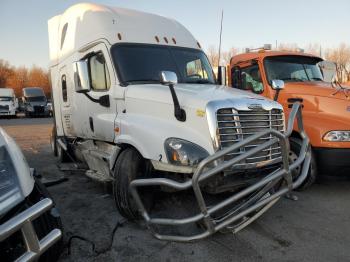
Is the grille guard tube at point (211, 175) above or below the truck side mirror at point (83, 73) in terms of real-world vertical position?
below

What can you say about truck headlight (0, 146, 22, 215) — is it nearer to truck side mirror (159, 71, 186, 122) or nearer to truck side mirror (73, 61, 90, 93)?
truck side mirror (159, 71, 186, 122)

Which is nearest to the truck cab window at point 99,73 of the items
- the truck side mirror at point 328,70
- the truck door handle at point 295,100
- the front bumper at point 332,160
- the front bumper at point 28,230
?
the front bumper at point 28,230

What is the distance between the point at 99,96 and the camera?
5.27 meters

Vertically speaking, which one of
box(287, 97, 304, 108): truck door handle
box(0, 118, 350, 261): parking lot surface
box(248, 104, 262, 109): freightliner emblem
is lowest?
box(0, 118, 350, 261): parking lot surface

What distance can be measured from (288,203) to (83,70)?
136 inches

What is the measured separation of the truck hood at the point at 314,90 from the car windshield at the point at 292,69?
0.38 metres

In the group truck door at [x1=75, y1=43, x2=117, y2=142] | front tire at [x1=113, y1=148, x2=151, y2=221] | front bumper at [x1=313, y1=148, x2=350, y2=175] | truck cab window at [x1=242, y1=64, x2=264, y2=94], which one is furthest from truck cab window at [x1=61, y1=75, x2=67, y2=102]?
front bumper at [x1=313, y1=148, x2=350, y2=175]

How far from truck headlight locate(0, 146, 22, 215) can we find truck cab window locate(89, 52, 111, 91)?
8.33 feet

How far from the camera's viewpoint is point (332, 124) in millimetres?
5473

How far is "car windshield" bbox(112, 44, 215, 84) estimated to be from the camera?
4910 mm

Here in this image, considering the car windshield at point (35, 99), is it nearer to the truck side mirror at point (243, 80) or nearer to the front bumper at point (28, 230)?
the truck side mirror at point (243, 80)

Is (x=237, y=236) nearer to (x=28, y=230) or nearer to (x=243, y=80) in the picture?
(x=28, y=230)

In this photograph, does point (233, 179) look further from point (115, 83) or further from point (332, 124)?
point (332, 124)

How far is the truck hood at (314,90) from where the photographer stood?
577 cm
